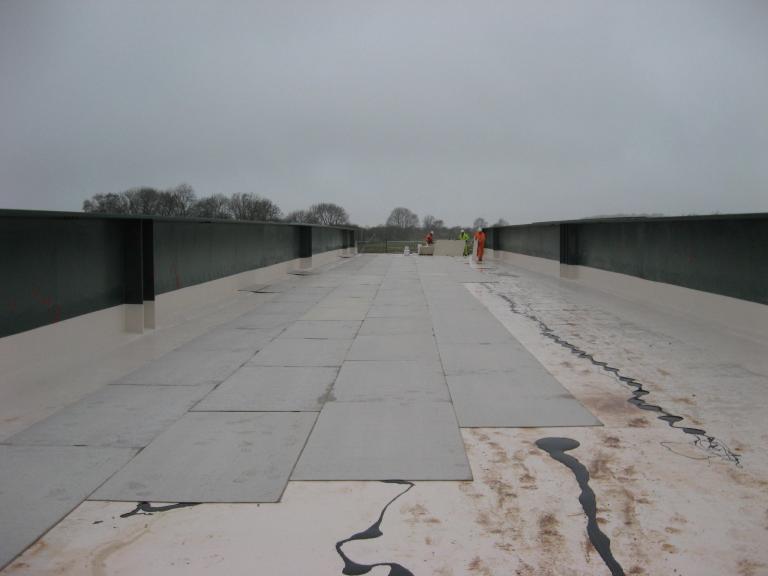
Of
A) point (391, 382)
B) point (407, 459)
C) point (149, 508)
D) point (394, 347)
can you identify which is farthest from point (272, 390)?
point (149, 508)

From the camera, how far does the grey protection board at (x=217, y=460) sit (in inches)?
157

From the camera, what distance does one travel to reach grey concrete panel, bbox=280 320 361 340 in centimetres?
954

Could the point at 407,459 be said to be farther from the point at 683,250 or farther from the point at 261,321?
the point at 683,250

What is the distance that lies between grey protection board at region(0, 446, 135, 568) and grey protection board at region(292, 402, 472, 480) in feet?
4.24

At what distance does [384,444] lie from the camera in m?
4.86

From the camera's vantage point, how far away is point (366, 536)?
11.4ft

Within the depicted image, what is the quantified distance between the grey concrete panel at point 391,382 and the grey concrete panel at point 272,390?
0.19 meters

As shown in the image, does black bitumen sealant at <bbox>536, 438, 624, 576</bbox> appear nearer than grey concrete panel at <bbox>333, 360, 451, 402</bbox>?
Yes

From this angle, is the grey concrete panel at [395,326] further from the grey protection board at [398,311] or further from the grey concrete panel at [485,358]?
the grey concrete panel at [485,358]

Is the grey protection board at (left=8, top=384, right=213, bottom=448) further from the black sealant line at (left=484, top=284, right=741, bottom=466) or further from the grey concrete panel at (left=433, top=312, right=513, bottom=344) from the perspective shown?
the black sealant line at (left=484, top=284, right=741, bottom=466)

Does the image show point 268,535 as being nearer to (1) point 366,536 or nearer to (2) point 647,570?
(1) point 366,536

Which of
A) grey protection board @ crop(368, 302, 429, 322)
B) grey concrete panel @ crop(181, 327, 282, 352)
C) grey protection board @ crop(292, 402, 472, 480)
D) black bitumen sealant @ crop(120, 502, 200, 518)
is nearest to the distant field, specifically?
grey protection board @ crop(368, 302, 429, 322)

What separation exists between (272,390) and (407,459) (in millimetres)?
2254

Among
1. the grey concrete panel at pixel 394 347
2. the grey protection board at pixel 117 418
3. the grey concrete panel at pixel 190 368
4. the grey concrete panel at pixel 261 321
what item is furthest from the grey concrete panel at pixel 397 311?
the grey protection board at pixel 117 418
